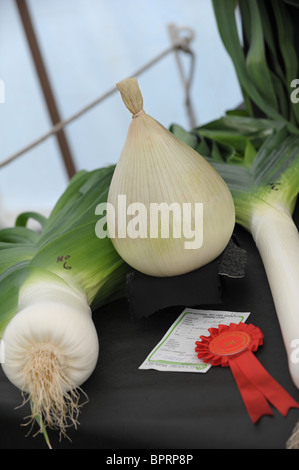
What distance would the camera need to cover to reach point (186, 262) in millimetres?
648

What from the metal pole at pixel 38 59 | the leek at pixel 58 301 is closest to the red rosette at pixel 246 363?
the leek at pixel 58 301

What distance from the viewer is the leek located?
564 mm

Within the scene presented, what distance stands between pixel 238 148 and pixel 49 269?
0.51 metres

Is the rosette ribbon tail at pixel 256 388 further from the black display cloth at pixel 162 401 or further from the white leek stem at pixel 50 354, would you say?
the white leek stem at pixel 50 354

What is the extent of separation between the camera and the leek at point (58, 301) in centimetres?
56

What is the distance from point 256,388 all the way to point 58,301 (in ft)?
0.70

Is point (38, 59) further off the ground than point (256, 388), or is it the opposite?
point (38, 59)

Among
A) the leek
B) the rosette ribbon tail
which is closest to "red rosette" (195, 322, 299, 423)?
the rosette ribbon tail

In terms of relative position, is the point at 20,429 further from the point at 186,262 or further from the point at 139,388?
the point at 186,262

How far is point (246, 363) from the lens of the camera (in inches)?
22.6

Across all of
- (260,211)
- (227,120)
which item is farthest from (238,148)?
(260,211)

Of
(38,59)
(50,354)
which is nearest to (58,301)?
(50,354)

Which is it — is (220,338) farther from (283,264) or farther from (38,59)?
(38,59)

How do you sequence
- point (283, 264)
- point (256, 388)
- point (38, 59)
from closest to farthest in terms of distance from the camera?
point (256, 388), point (283, 264), point (38, 59)
